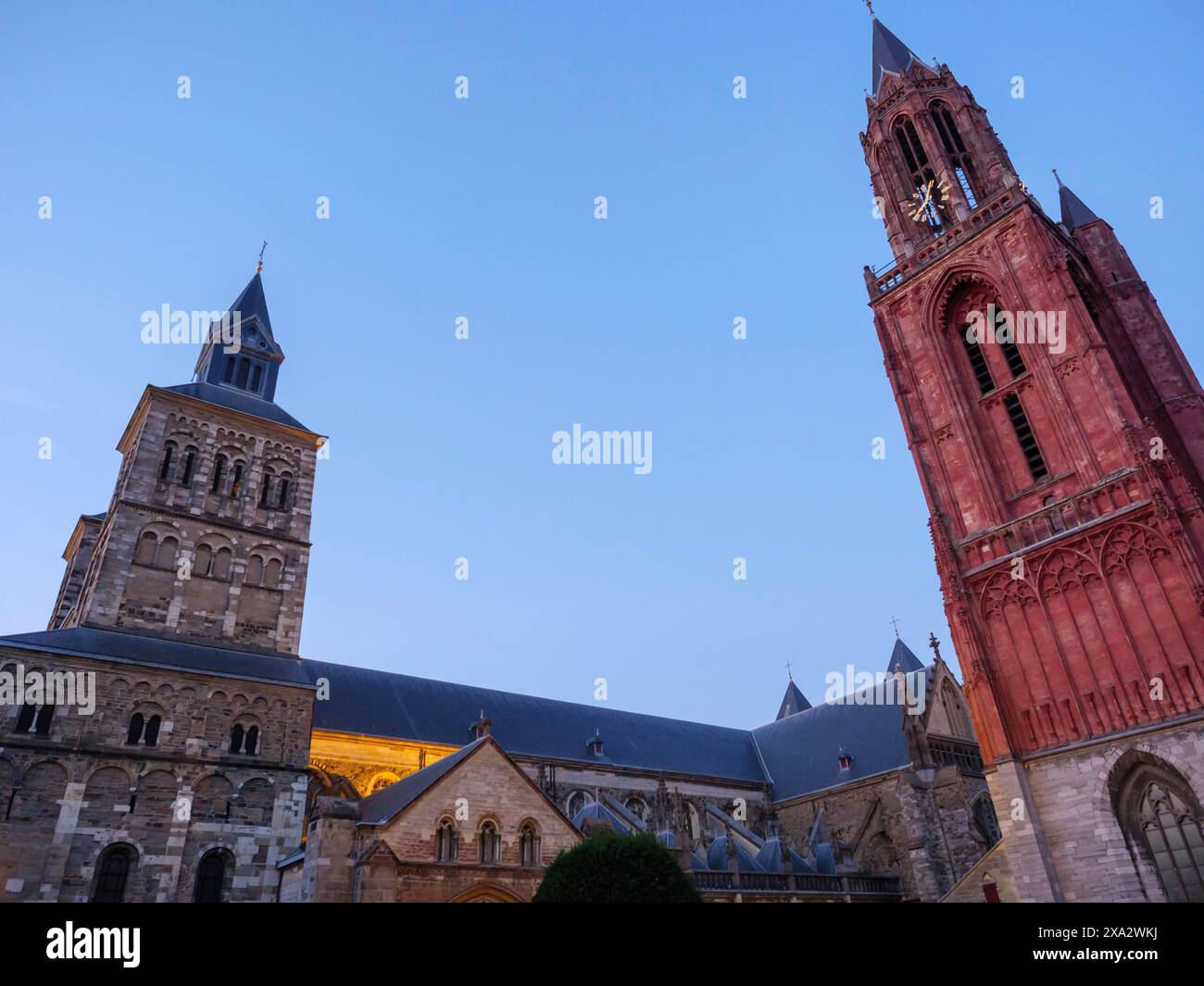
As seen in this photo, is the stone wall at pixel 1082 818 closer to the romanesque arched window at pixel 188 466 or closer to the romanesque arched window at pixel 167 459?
the romanesque arched window at pixel 188 466

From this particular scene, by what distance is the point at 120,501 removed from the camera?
26.2 metres

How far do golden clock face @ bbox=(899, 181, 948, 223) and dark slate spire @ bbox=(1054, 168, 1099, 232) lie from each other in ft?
16.6

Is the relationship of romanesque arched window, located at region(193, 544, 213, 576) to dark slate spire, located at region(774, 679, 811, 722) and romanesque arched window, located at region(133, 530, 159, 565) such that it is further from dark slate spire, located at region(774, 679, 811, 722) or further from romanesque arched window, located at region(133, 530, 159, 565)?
dark slate spire, located at region(774, 679, 811, 722)

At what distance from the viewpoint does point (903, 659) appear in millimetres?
46219

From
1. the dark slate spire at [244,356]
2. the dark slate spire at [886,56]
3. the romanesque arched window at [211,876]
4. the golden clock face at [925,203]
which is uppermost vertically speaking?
the dark slate spire at [886,56]

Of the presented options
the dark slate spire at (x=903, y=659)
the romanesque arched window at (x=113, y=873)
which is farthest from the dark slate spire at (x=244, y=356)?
the dark slate spire at (x=903, y=659)

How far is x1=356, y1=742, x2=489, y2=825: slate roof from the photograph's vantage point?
18.9 m

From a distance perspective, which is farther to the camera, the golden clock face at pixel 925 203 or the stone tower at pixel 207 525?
the golden clock face at pixel 925 203

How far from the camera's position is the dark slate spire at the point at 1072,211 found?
31.2 meters

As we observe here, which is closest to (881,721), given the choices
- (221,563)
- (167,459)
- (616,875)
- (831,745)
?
(831,745)

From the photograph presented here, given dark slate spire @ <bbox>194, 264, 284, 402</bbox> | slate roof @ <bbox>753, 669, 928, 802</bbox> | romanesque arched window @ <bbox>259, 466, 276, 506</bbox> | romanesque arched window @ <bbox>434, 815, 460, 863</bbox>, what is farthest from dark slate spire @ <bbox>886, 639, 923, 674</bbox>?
dark slate spire @ <bbox>194, 264, 284, 402</bbox>

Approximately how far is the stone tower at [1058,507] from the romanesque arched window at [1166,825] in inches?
1.8
